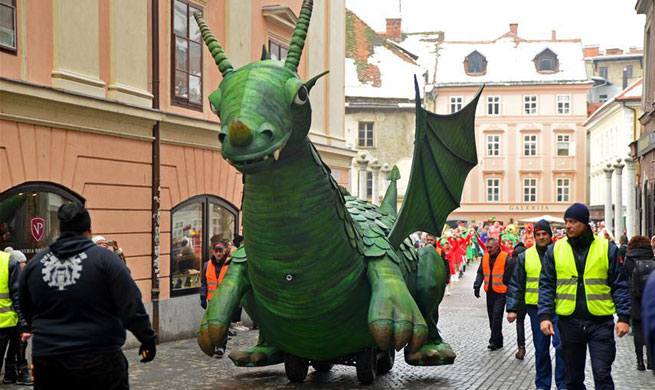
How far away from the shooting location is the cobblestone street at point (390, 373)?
9617 mm

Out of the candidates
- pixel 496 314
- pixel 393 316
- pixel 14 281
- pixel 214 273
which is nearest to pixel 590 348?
pixel 393 316

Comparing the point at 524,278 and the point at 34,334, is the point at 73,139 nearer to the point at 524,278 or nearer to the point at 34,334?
the point at 524,278

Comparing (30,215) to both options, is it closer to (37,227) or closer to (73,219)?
(37,227)

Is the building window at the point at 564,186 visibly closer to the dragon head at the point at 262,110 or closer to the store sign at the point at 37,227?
the store sign at the point at 37,227

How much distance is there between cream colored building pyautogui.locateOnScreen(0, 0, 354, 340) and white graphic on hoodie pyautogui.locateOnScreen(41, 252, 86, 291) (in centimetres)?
627

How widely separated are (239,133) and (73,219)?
1264 mm

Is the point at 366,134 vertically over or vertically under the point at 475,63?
under

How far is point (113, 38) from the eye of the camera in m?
13.0

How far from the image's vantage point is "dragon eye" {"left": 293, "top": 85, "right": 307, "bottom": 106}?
6301 mm

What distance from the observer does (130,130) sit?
43.2 ft

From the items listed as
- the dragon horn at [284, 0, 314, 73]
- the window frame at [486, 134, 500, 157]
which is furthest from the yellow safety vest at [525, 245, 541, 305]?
the window frame at [486, 134, 500, 157]

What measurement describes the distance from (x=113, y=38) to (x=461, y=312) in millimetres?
9239

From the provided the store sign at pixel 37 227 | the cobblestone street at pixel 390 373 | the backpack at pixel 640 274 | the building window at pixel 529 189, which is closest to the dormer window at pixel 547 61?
the building window at pixel 529 189

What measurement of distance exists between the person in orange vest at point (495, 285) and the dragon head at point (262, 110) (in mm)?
6523
